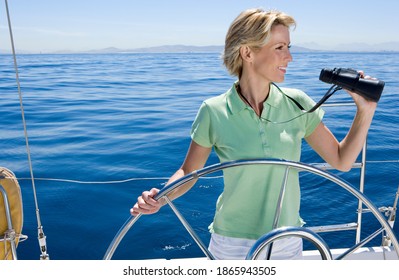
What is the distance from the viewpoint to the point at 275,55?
1.10m

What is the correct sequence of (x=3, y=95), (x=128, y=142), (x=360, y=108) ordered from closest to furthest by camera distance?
(x=360, y=108) → (x=128, y=142) → (x=3, y=95)

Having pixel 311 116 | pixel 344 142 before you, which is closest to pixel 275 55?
pixel 311 116

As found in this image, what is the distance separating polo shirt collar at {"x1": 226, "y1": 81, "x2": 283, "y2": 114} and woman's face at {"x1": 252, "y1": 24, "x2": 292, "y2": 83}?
0.16ft

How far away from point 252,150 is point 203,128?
0.13 meters

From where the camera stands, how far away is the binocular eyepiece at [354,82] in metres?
0.99

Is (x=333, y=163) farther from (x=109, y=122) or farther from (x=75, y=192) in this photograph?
(x=109, y=122)

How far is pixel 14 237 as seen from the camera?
108 cm

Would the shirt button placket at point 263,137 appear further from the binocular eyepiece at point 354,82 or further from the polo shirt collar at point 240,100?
the binocular eyepiece at point 354,82

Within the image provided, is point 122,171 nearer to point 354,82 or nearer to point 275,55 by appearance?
point 275,55

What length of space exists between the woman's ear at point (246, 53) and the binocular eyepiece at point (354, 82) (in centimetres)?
19

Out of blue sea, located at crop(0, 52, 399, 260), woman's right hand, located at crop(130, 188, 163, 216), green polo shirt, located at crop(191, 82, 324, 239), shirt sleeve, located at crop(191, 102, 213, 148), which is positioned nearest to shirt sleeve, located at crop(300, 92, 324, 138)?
green polo shirt, located at crop(191, 82, 324, 239)

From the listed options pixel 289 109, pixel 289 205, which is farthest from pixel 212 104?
pixel 289 205
